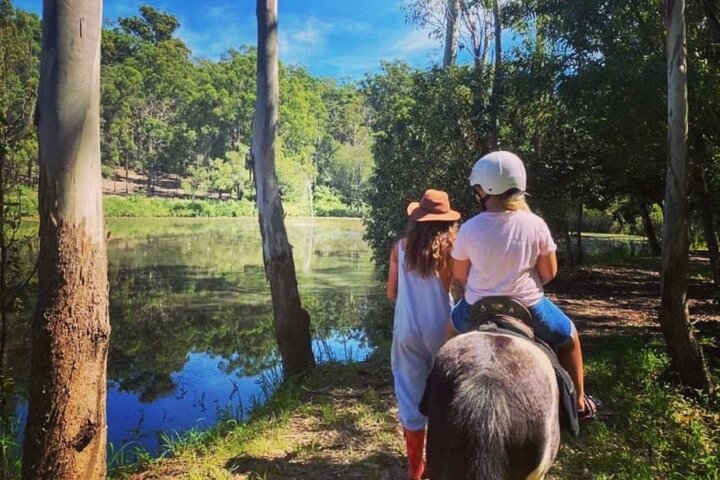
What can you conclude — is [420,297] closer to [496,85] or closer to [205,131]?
[496,85]

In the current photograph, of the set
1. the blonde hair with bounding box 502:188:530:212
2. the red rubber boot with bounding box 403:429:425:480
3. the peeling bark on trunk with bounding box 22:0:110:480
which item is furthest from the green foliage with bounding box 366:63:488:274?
the peeling bark on trunk with bounding box 22:0:110:480

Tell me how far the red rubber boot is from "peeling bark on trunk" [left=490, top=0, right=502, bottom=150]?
333 inches

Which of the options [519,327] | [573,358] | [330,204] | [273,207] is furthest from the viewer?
[330,204]

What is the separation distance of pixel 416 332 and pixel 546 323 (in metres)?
0.71

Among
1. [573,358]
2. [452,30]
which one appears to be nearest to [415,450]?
[573,358]

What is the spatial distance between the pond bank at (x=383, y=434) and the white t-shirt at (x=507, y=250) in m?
1.75

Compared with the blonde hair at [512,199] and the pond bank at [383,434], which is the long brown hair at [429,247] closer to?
the blonde hair at [512,199]

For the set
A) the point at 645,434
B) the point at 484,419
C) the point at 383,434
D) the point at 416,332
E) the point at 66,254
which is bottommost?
the point at 383,434

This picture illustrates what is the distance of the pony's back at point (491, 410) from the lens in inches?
82.0

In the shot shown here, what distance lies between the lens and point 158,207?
42.8 metres

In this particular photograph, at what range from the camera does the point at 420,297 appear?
2.93m

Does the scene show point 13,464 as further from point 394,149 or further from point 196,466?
point 394,149

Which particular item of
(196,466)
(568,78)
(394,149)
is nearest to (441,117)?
(394,149)

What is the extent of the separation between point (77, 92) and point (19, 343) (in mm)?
7366
